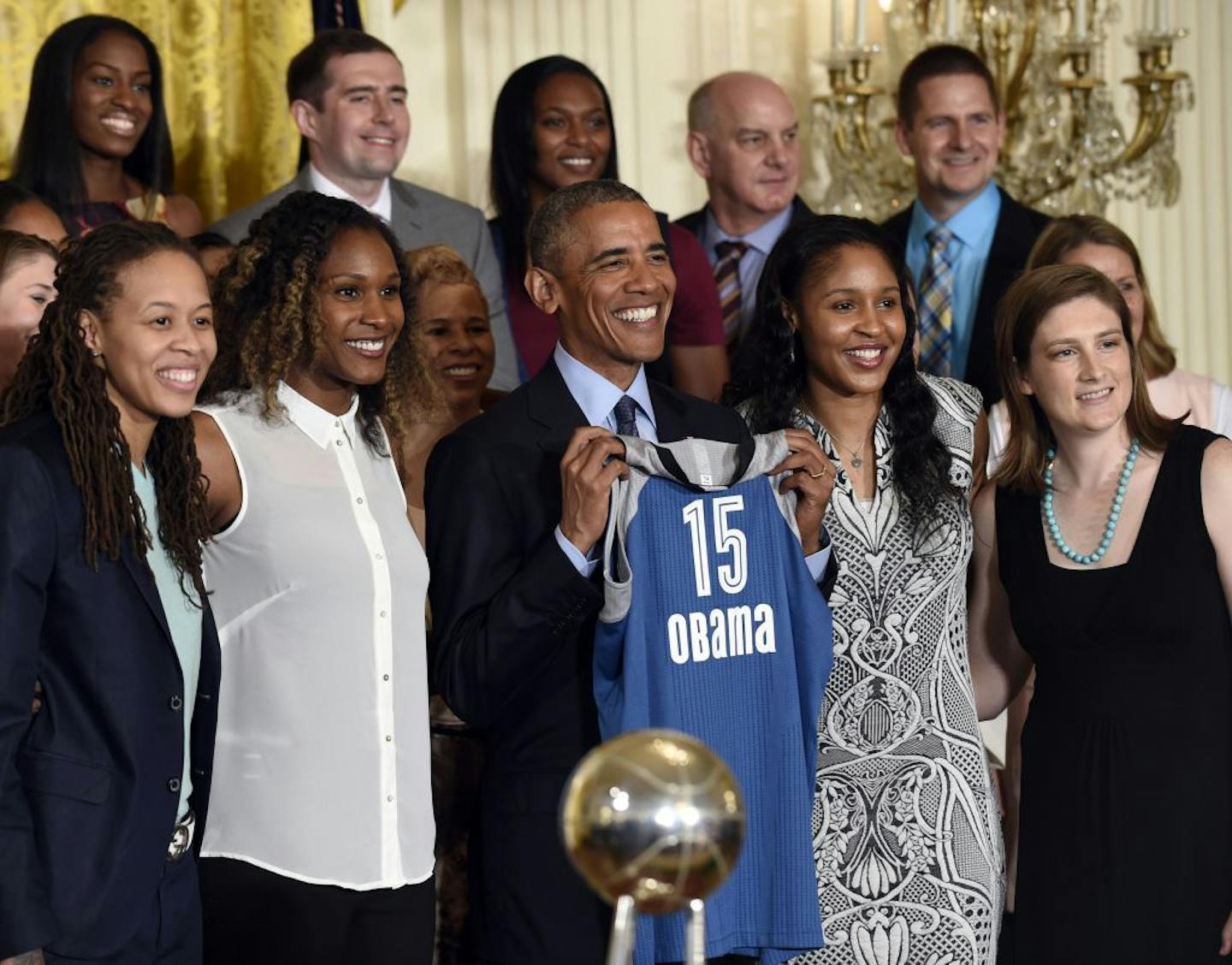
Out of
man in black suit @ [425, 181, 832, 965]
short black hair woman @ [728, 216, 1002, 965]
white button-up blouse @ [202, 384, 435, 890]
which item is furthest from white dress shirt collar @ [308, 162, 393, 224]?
white button-up blouse @ [202, 384, 435, 890]

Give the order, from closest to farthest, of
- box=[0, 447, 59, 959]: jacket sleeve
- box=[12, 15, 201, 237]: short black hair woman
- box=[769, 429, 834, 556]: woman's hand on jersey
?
box=[0, 447, 59, 959]: jacket sleeve
box=[769, 429, 834, 556]: woman's hand on jersey
box=[12, 15, 201, 237]: short black hair woman

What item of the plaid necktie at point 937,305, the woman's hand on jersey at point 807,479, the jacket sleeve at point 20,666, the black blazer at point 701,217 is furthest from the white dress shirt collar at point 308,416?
the black blazer at point 701,217

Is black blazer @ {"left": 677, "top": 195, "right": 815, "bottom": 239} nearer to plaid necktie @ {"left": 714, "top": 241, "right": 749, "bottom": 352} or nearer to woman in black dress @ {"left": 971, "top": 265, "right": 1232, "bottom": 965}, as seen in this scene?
plaid necktie @ {"left": 714, "top": 241, "right": 749, "bottom": 352}

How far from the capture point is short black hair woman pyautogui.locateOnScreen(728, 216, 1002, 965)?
3.20 m

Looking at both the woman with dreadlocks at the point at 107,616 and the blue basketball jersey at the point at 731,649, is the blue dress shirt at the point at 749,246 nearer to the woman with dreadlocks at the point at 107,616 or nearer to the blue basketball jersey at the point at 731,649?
the blue basketball jersey at the point at 731,649

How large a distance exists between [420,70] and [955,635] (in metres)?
3.13

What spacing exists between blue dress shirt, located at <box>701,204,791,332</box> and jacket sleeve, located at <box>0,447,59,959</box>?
2.47 m

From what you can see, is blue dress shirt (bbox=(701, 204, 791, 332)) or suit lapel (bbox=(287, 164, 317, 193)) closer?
suit lapel (bbox=(287, 164, 317, 193))

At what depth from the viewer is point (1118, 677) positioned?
332 centimetres

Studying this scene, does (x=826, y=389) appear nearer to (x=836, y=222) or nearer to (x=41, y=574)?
(x=836, y=222)

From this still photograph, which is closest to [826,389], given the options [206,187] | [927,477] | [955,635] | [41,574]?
[927,477]

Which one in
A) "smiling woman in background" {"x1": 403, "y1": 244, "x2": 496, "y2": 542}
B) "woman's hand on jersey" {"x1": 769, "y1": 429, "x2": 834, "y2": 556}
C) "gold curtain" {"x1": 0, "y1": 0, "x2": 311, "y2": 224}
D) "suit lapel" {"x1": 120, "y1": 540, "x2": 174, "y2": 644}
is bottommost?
"suit lapel" {"x1": 120, "y1": 540, "x2": 174, "y2": 644}

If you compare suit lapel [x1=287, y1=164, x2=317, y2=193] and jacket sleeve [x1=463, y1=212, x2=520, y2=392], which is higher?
suit lapel [x1=287, y1=164, x2=317, y2=193]

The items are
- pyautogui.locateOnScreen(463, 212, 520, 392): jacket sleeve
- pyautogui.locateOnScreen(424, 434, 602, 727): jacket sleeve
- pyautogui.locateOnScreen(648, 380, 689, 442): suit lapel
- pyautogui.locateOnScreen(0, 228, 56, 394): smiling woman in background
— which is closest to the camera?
pyautogui.locateOnScreen(424, 434, 602, 727): jacket sleeve
